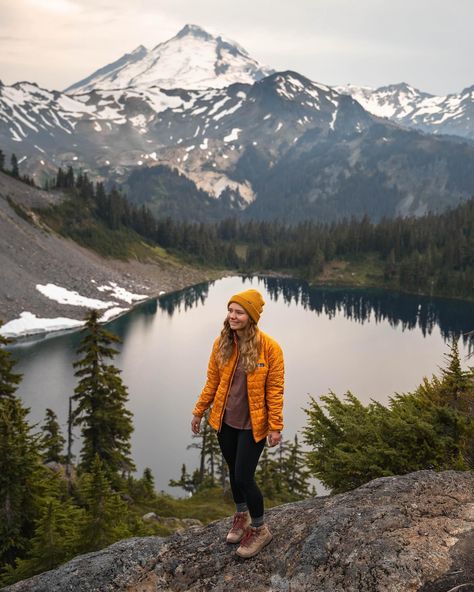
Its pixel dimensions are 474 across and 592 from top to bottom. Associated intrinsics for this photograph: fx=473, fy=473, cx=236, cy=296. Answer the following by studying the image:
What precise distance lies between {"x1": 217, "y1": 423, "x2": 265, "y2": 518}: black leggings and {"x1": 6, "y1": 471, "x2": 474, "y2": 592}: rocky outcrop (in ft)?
2.69

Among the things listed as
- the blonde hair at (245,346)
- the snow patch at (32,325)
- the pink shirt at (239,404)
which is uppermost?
the blonde hair at (245,346)

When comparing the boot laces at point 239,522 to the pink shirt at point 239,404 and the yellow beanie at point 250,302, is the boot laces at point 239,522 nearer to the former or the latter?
the pink shirt at point 239,404

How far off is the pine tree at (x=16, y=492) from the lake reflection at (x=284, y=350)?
17855mm

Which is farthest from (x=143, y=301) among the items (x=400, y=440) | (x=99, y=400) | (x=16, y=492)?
(x=400, y=440)

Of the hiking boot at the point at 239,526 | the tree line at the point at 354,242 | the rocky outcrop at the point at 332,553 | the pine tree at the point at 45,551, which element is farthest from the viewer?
the tree line at the point at 354,242

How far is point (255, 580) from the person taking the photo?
23.6ft

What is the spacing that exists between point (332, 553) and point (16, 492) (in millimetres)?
13211

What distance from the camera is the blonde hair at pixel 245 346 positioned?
24.7 feet

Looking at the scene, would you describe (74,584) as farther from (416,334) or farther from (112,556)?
(416,334)

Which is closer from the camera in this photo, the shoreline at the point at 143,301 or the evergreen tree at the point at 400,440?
the evergreen tree at the point at 400,440

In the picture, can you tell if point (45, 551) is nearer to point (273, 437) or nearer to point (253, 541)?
point (253, 541)

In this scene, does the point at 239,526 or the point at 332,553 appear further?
the point at 239,526

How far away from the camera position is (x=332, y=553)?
7.08 m

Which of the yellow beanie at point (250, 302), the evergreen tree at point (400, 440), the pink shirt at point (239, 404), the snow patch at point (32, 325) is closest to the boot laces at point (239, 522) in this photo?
the pink shirt at point (239, 404)
